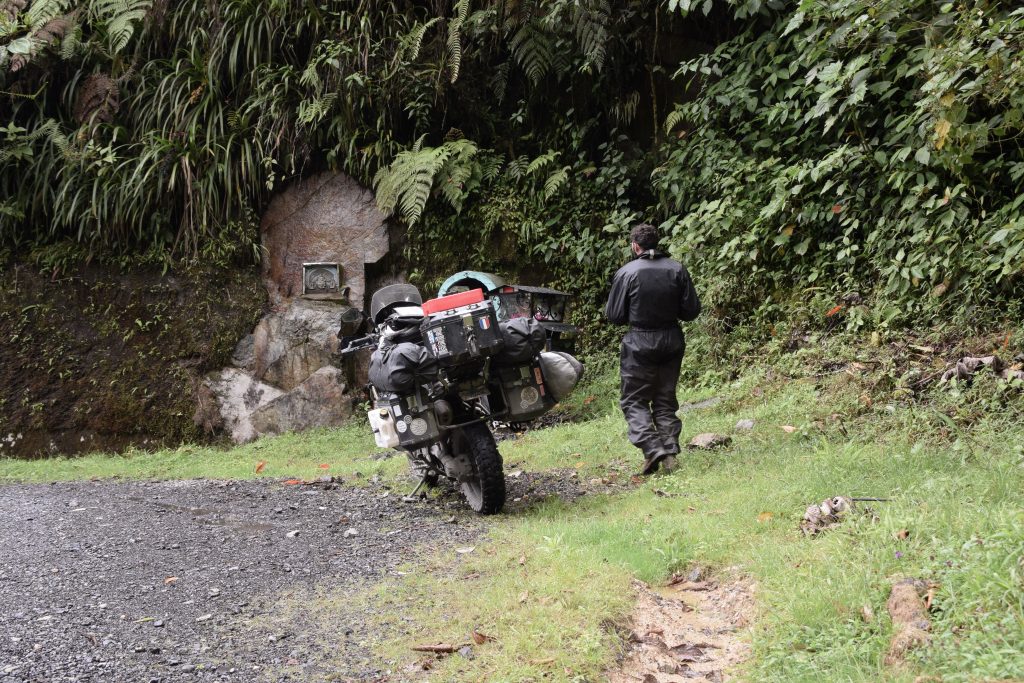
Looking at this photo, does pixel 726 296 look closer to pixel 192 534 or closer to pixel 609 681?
pixel 192 534

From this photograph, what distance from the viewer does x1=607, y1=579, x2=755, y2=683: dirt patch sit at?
11.2ft

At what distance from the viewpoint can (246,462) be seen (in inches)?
354

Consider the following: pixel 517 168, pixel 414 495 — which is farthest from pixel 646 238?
pixel 517 168

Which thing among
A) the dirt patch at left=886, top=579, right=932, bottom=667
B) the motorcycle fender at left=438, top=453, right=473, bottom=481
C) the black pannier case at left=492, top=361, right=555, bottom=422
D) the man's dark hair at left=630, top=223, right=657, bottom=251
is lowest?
the motorcycle fender at left=438, top=453, right=473, bottom=481

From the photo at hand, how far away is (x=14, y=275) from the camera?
36.6ft

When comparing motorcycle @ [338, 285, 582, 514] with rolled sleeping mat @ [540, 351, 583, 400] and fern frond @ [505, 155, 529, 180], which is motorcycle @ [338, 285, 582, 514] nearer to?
rolled sleeping mat @ [540, 351, 583, 400]

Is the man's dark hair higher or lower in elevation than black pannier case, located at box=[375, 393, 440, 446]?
higher

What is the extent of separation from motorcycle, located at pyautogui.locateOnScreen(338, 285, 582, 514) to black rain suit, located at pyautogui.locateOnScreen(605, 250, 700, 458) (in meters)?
0.53

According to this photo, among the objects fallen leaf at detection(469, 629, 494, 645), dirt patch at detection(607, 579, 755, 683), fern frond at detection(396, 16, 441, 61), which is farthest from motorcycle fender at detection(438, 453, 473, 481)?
fern frond at detection(396, 16, 441, 61)

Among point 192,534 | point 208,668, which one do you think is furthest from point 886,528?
point 192,534

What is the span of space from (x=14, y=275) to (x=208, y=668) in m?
9.47

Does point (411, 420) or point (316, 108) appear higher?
point (316, 108)

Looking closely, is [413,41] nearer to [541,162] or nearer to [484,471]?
[541,162]

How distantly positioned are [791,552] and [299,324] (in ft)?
26.3
